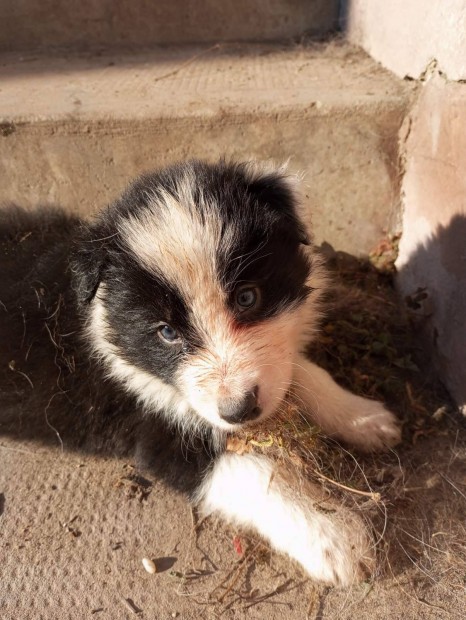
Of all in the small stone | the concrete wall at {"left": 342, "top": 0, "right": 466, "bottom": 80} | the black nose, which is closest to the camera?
the black nose

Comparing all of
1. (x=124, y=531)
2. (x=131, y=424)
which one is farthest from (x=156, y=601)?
(x=131, y=424)

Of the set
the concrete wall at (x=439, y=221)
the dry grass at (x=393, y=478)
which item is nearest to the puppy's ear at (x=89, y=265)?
the dry grass at (x=393, y=478)

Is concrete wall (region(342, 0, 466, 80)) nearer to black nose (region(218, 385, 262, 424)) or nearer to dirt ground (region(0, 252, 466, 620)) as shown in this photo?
dirt ground (region(0, 252, 466, 620))

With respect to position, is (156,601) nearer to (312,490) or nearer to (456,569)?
(312,490)

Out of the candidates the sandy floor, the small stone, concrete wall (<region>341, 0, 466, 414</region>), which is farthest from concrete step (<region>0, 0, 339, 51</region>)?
the small stone

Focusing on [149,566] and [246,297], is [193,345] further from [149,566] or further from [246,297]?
[149,566]

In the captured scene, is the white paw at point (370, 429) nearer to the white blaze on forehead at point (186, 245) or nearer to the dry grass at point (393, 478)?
the dry grass at point (393, 478)
